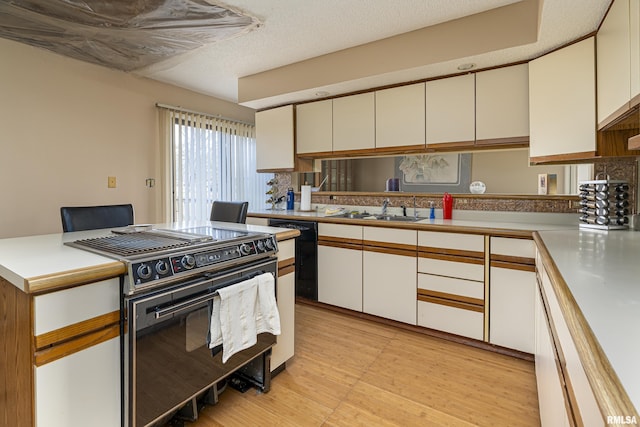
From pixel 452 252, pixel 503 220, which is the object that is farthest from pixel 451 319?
pixel 503 220

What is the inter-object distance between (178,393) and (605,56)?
2.68 m

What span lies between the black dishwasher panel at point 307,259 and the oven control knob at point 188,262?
5.83ft

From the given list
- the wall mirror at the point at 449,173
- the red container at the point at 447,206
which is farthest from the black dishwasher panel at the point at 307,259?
the red container at the point at 447,206

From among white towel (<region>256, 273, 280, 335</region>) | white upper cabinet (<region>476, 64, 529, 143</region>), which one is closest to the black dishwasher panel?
white towel (<region>256, 273, 280, 335</region>)

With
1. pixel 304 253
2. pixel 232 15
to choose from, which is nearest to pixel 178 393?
pixel 304 253

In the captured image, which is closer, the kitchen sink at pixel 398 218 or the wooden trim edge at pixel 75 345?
the wooden trim edge at pixel 75 345

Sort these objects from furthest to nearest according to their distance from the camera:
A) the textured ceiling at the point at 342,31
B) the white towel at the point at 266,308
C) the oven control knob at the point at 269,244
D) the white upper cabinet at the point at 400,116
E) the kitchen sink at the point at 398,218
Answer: the kitchen sink at the point at 398,218 < the white upper cabinet at the point at 400,116 < the textured ceiling at the point at 342,31 < the oven control knob at the point at 269,244 < the white towel at the point at 266,308

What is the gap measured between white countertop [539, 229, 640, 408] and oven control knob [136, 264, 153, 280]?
1277 mm

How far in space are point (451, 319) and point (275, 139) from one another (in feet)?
8.53

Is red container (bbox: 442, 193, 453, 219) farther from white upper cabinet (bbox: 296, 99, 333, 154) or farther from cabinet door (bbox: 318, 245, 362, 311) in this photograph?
white upper cabinet (bbox: 296, 99, 333, 154)

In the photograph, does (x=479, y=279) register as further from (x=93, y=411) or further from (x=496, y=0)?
(x=93, y=411)

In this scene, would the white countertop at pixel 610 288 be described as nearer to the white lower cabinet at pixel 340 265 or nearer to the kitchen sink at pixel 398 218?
the kitchen sink at pixel 398 218

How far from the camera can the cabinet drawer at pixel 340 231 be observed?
281cm

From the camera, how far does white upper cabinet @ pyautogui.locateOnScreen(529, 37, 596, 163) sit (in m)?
1.91
